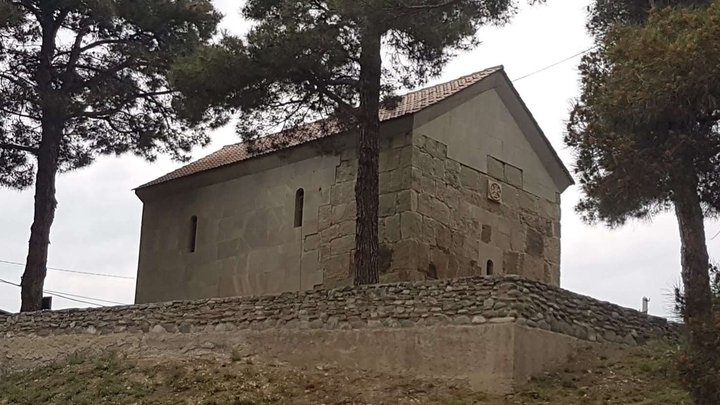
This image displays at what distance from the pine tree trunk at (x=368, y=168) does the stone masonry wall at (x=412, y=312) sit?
1233 millimetres

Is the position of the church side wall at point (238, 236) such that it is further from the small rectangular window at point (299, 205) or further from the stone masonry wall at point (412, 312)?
the stone masonry wall at point (412, 312)

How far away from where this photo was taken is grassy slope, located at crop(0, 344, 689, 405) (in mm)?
12141

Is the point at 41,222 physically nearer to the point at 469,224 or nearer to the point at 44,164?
the point at 44,164

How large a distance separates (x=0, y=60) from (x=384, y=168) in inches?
341

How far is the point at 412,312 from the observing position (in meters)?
13.4

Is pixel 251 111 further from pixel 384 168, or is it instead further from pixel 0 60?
pixel 0 60

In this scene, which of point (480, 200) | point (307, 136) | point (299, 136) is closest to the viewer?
point (299, 136)

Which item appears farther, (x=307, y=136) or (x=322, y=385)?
(x=307, y=136)

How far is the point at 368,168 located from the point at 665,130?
4.86 m

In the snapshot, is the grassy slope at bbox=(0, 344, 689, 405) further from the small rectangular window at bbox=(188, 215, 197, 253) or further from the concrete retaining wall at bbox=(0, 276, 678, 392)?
the small rectangular window at bbox=(188, 215, 197, 253)

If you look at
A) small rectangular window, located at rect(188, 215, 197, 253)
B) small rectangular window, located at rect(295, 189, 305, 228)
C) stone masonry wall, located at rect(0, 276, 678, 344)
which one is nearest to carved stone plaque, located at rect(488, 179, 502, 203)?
small rectangular window, located at rect(295, 189, 305, 228)

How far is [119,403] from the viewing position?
43.9 feet

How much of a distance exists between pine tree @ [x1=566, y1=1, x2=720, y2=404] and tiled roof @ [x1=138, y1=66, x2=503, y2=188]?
3.87 meters

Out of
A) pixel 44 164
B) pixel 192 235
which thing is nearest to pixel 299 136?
pixel 192 235
